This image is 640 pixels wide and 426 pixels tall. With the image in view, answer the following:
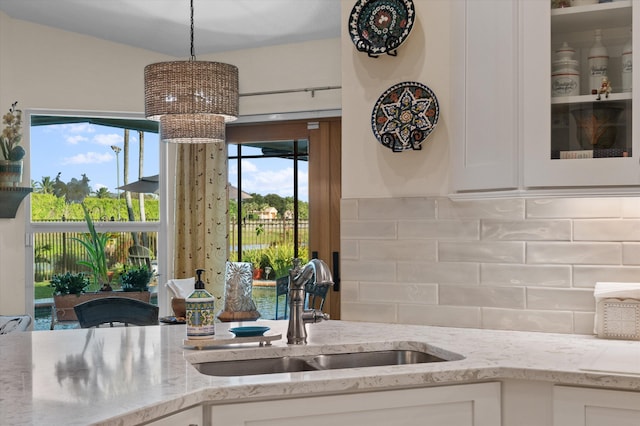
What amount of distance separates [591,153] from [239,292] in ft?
6.30

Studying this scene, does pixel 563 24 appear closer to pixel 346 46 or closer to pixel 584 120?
pixel 584 120

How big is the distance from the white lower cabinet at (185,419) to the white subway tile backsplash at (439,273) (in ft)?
3.91

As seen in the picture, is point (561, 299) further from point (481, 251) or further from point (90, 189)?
point (90, 189)

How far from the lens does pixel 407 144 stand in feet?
8.59

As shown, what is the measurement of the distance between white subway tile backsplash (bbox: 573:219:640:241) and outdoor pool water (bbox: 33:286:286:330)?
323 centimetres

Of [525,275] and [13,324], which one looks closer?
[525,275]

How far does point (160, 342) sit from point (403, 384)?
0.84 metres

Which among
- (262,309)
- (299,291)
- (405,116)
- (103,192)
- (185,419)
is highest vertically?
(405,116)

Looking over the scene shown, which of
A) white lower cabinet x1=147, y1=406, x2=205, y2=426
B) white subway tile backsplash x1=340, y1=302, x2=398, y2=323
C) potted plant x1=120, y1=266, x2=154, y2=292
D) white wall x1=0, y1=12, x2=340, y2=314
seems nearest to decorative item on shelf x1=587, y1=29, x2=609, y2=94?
white subway tile backsplash x1=340, y1=302, x2=398, y2=323

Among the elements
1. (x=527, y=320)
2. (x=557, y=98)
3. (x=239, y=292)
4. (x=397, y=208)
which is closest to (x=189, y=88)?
(x=239, y=292)

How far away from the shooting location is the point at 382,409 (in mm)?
1861

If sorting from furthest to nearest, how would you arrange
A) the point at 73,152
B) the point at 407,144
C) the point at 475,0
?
the point at 73,152 < the point at 407,144 < the point at 475,0

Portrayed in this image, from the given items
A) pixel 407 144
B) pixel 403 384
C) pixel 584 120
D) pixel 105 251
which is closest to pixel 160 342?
pixel 403 384

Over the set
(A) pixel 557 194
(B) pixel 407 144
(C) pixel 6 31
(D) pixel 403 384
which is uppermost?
(C) pixel 6 31
